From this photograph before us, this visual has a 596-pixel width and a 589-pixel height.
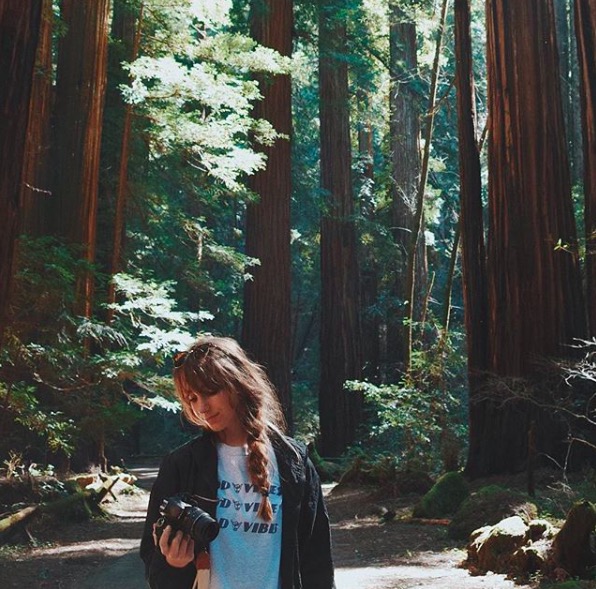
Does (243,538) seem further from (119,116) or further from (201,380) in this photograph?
(119,116)

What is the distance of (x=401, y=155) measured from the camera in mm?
25156

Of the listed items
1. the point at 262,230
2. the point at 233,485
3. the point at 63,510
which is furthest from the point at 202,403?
the point at 262,230

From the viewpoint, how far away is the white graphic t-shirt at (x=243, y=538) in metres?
2.76

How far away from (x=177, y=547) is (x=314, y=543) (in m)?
0.48

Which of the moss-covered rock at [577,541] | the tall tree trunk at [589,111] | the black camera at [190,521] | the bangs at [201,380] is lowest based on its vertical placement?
the moss-covered rock at [577,541]

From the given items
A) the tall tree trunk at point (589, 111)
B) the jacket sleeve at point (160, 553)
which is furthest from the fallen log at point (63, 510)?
the jacket sleeve at point (160, 553)

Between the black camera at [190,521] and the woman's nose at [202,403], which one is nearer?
the black camera at [190,521]

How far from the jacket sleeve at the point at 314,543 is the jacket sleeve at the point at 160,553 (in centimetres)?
33

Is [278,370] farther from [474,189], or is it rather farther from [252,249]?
[474,189]

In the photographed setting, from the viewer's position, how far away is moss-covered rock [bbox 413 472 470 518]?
11.0 meters

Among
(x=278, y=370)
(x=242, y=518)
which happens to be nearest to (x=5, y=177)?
(x=242, y=518)

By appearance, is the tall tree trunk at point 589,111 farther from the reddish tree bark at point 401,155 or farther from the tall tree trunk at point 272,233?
the reddish tree bark at point 401,155

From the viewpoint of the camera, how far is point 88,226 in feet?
46.3

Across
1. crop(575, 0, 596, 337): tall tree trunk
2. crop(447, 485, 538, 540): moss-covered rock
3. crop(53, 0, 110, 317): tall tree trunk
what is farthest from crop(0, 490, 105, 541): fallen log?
crop(575, 0, 596, 337): tall tree trunk
